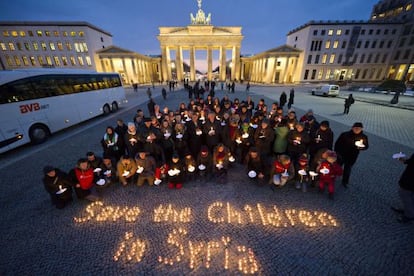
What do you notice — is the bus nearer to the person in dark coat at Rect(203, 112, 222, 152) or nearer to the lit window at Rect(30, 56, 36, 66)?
the person in dark coat at Rect(203, 112, 222, 152)

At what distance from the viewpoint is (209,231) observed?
366cm

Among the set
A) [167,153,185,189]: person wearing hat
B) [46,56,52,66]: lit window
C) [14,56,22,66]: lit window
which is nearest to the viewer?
[167,153,185,189]: person wearing hat

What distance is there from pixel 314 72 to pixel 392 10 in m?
29.0

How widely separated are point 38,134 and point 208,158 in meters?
9.33

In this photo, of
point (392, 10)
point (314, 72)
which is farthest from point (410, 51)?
point (314, 72)

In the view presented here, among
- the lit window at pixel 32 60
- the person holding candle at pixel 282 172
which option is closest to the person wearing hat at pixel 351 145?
the person holding candle at pixel 282 172

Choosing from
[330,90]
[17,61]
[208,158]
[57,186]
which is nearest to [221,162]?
[208,158]

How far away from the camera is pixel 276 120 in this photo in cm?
732

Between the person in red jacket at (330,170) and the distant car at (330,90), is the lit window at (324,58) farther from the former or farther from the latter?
the person in red jacket at (330,170)

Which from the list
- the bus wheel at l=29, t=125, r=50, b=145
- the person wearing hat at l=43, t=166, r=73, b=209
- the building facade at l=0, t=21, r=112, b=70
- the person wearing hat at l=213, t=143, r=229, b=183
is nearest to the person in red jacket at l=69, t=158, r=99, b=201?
the person wearing hat at l=43, t=166, r=73, b=209

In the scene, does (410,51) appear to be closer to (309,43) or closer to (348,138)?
(309,43)

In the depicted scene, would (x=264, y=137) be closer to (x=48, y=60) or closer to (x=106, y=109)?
(x=106, y=109)

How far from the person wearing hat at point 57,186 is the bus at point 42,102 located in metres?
5.52

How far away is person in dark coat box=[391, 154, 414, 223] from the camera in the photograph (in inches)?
130
